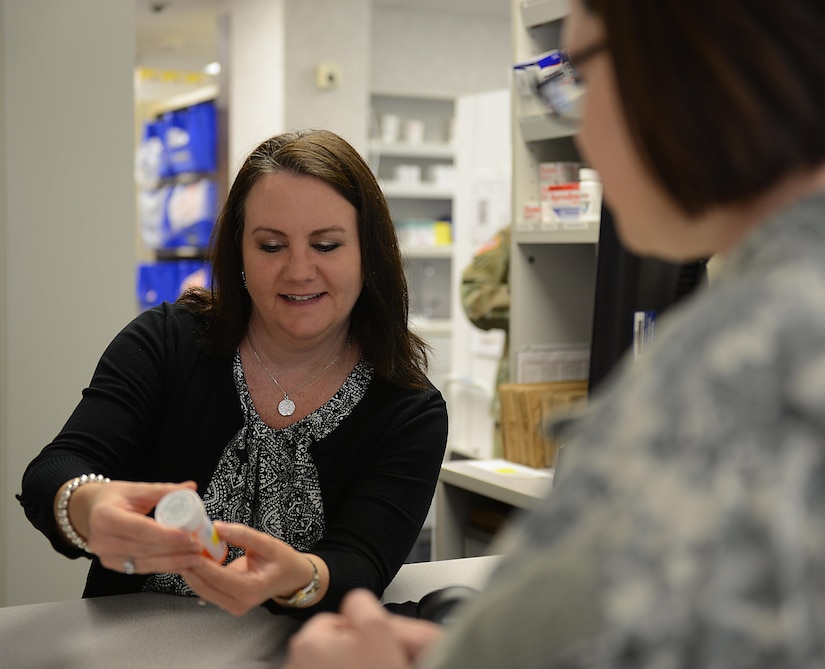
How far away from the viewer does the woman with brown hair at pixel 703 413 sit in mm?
455

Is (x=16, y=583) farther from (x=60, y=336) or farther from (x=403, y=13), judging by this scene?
(x=403, y=13)

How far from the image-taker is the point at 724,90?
1.68 ft

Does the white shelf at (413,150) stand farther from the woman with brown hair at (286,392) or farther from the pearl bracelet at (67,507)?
the pearl bracelet at (67,507)

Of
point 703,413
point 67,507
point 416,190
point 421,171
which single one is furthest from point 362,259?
point 421,171

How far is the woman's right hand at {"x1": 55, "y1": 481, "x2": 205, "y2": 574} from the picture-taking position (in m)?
1.16

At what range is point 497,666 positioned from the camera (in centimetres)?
51

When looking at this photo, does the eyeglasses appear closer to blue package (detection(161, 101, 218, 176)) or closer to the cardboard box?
the cardboard box

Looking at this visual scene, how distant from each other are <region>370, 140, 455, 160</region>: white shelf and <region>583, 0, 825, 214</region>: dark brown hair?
23.6 ft

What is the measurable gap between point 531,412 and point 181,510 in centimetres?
196

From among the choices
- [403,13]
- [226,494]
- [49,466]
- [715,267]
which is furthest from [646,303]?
[403,13]

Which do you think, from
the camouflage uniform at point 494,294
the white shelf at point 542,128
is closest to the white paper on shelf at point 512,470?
the camouflage uniform at point 494,294

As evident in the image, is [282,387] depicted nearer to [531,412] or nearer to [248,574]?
[248,574]

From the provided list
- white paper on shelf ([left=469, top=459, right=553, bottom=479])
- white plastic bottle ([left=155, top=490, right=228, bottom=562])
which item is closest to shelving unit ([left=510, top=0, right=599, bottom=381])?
white paper on shelf ([left=469, top=459, right=553, bottom=479])

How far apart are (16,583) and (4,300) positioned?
34.1 inches
